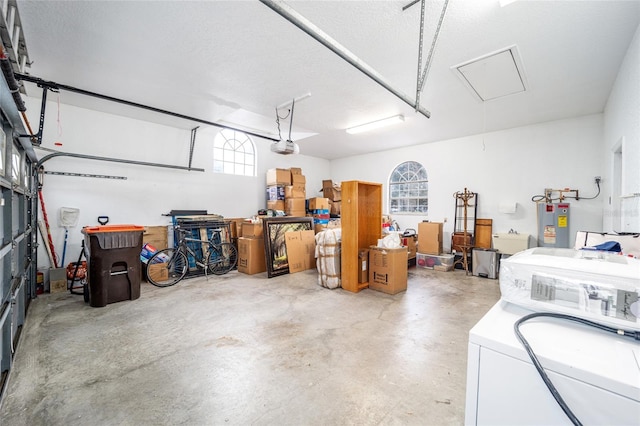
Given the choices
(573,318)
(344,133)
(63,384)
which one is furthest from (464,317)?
(344,133)

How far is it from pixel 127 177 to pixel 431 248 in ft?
20.7

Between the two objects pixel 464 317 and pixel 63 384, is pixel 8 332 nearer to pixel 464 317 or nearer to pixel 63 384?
pixel 63 384

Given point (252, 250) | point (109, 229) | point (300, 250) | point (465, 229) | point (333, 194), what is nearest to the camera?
point (109, 229)

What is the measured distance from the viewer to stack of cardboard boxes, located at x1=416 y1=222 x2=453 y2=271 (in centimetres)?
570

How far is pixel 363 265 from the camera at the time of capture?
4.24m

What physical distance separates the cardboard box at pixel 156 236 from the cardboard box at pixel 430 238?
5.45 metres

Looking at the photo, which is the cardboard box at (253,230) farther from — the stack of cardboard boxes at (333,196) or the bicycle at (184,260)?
the stack of cardboard boxes at (333,196)

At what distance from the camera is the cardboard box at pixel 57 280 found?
3994 mm

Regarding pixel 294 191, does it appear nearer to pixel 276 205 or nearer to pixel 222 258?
pixel 276 205

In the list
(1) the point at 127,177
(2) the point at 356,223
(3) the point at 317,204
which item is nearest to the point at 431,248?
(2) the point at 356,223

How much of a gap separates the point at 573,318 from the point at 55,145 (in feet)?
20.6

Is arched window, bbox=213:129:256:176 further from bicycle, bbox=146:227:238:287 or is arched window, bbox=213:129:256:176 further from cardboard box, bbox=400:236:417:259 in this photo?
cardboard box, bbox=400:236:417:259

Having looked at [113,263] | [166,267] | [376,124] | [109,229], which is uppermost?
[376,124]

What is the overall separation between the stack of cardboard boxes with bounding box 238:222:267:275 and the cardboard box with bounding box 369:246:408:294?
233 cm
